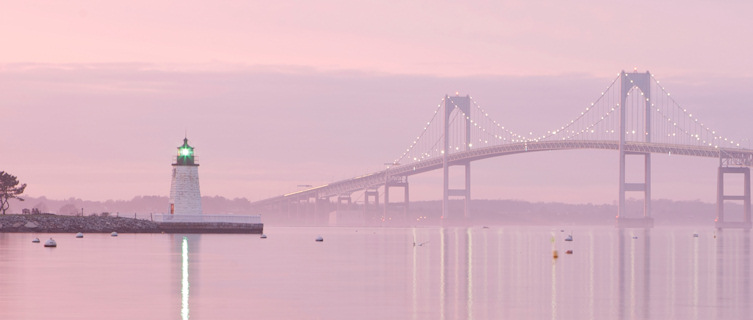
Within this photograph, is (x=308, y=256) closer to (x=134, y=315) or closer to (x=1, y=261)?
(x=1, y=261)

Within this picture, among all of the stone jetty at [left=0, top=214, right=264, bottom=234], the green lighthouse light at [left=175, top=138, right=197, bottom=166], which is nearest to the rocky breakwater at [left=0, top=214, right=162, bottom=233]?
the stone jetty at [left=0, top=214, right=264, bottom=234]

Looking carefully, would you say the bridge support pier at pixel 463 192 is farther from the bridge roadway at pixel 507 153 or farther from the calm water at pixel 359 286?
the calm water at pixel 359 286

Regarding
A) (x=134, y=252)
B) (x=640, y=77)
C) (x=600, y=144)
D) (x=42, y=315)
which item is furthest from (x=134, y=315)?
(x=640, y=77)

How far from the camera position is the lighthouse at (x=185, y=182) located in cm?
5947

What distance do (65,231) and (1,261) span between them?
106 ft

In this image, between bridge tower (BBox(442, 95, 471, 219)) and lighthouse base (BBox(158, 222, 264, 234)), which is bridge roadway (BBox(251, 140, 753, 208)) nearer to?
bridge tower (BBox(442, 95, 471, 219))

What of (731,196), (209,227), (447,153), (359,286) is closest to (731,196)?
(731,196)

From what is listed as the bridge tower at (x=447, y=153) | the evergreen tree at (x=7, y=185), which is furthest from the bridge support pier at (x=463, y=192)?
the evergreen tree at (x=7, y=185)

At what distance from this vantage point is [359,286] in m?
26.6

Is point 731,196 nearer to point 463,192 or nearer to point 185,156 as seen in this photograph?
point 463,192

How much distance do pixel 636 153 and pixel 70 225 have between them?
5588cm

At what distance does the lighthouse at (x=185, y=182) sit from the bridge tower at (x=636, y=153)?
52598 mm

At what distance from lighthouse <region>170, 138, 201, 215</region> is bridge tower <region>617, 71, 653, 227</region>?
52598 millimetres

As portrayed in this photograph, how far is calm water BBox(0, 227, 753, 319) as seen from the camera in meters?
20.6
